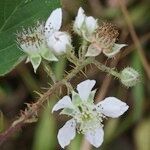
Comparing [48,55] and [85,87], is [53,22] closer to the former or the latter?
[48,55]

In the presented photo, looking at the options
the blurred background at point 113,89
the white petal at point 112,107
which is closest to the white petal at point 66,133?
the white petal at point 112,107

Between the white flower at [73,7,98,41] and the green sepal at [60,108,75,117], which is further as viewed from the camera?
the green sepal at [60,108,75,117]

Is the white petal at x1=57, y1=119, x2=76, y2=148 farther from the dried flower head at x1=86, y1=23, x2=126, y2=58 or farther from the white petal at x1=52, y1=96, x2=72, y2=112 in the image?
the dried flower head at x1=86, y1=23, x2=126, y2=58

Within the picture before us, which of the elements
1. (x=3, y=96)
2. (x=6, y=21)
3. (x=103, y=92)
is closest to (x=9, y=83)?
(x=3, y=96)

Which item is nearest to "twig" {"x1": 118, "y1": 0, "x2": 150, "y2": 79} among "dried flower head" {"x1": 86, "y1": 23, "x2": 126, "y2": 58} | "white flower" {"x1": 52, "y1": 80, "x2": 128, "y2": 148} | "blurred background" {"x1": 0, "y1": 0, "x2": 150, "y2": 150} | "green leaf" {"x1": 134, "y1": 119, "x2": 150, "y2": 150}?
"blurred background" {"x1": 0, "y1": 0, "x2": 150, "y2": 150}

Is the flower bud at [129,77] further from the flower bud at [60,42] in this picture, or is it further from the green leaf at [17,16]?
the green leaf at [17,16]

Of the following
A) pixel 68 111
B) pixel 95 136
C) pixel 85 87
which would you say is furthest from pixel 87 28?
pixel 95 136

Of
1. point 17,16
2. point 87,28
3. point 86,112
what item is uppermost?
point 17,16
